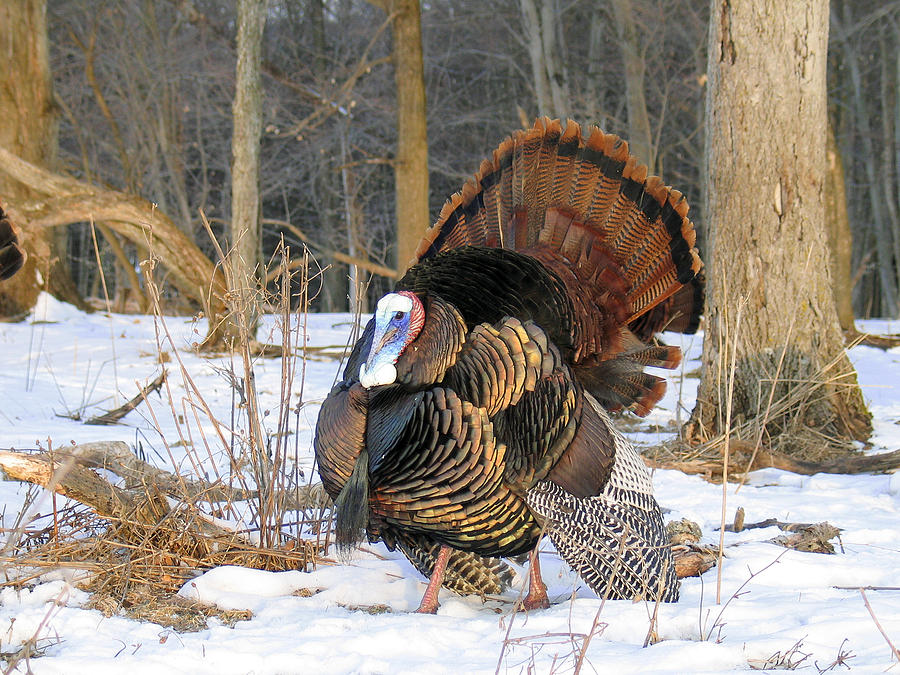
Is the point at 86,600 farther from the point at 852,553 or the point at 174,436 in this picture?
the point at 852,553

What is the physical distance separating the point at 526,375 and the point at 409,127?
831cm

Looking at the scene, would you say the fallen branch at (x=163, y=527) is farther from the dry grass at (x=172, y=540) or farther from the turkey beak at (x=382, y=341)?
the turkey beak at (x=382, y=341)

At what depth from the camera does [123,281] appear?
62.6ft

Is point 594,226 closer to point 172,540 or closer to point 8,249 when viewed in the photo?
point 172,540

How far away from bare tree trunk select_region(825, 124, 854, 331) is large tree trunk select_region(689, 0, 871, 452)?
5695 millimetres

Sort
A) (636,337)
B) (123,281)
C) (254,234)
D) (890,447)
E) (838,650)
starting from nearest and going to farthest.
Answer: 1. (838,650)
2. (636,337)
3. (890,447)
4. (254,234)
5. (123,281)

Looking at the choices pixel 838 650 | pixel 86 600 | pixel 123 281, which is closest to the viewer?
pixel 838 650

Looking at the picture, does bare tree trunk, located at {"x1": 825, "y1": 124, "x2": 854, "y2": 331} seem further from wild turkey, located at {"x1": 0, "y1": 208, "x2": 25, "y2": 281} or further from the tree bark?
wild turkey, located at {"x1": 0, "y1": 208, "x2": 25, "y2": 281}

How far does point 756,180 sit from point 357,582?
3.36 m

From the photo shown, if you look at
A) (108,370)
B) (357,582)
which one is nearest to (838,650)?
(357,582)

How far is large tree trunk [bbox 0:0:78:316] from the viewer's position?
10.2 metres

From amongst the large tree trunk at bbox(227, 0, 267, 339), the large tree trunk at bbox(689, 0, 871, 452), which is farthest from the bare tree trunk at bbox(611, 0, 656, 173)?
the large tree trunk at bbox(689, 0, 871, 452)

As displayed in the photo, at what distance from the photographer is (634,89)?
13.2m

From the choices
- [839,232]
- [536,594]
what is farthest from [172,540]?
[839,232]
